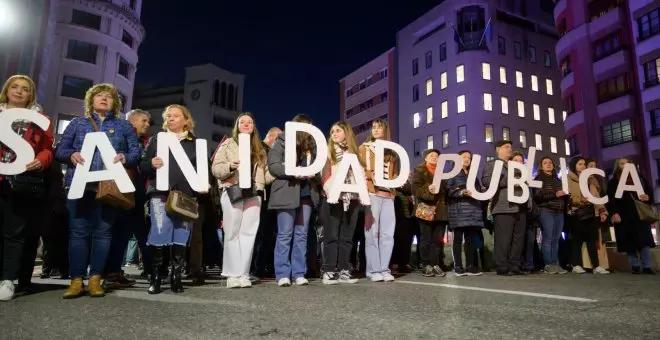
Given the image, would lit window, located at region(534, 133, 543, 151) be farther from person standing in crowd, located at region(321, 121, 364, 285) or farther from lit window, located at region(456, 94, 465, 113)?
person standing in crowd, located at region(321, 121, 364, 285)

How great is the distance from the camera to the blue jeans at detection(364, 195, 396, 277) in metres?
6.32

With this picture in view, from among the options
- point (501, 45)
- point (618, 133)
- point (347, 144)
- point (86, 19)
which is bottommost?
point (347, 144)

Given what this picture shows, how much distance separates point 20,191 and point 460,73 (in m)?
45.1

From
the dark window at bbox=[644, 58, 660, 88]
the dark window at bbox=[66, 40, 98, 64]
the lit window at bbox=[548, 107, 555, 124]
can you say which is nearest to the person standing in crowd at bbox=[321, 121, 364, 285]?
the dark window at bbox=[644, 58, 660, 88]

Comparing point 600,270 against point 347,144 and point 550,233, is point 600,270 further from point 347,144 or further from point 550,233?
point 347,144

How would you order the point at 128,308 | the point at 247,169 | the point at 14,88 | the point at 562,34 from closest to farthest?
the point at 128,308, the point at 14,88, the point at 247,169, the point at 562,34

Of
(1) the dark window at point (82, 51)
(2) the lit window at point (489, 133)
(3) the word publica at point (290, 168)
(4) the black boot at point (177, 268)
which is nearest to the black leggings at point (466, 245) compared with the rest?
(3) the word publica at point (290, 168)

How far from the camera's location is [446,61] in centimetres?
4694

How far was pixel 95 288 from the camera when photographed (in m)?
4.37

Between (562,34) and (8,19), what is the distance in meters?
37.2

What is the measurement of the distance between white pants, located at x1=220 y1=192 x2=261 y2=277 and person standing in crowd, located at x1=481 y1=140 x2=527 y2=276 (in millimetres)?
4095

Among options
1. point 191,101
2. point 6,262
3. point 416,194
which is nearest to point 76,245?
point 6,262

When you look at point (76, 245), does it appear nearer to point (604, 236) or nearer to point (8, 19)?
point (604, 236)

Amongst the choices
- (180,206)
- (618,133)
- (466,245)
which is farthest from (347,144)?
(618,133)
